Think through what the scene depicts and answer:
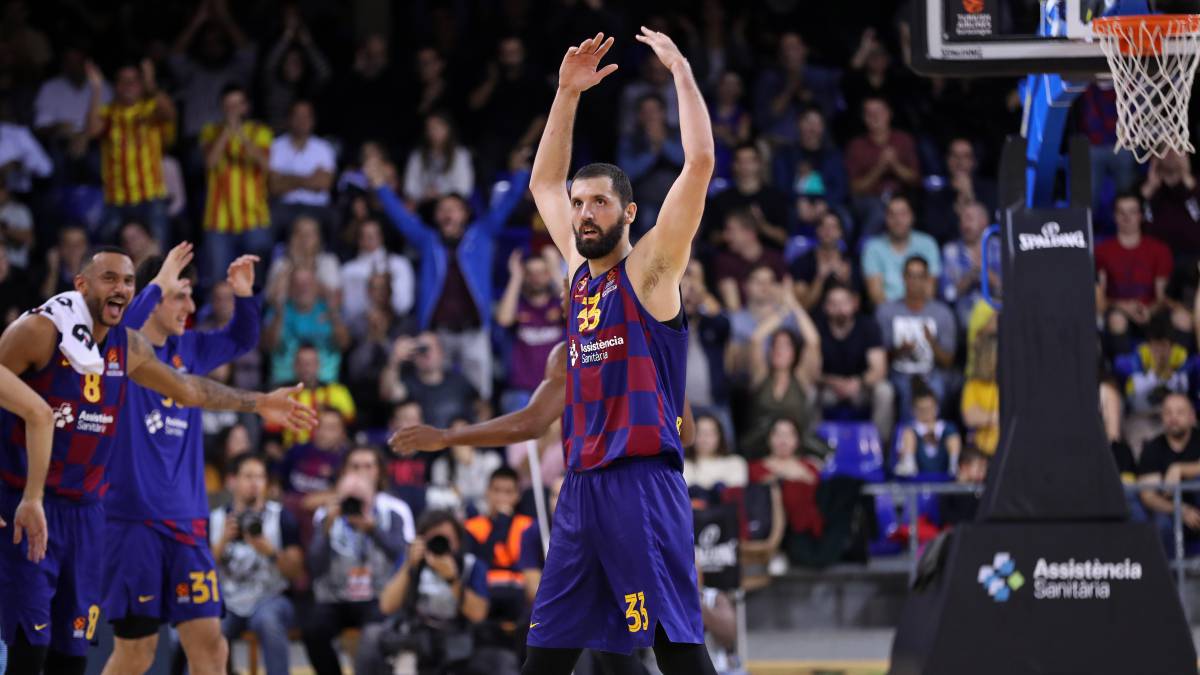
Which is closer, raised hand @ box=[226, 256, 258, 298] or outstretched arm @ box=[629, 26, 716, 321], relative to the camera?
outstretched arm @ box=[629, 26, 716, 321]

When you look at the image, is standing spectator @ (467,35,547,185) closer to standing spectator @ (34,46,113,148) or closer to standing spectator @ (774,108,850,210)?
standing spectator @ (774,108,850,210)

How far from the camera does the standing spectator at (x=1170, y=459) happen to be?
1199cm

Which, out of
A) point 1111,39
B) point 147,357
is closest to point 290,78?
point 147,357

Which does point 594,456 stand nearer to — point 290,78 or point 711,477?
point 711,477

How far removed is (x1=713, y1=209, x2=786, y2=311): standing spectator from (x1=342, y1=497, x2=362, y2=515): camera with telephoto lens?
431cm

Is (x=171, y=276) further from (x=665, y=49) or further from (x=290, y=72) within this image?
(x=290, y=72)

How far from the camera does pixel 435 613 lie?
10.2m

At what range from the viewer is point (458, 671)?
10016 mm

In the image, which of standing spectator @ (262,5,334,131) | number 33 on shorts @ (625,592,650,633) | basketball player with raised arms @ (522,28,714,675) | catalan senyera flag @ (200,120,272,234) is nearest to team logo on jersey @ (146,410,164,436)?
basketball player with raised arms @ (522,28,714,675)

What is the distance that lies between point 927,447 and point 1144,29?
5.22m

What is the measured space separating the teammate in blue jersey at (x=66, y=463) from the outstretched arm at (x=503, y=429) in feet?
5.21

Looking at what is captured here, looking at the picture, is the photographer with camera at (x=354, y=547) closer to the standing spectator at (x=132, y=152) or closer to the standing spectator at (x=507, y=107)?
the standing spectator at (x=132, y=152)

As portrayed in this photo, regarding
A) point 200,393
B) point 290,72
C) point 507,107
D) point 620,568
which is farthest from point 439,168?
point 620,568

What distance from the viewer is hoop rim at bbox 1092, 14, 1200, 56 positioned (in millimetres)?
8039
